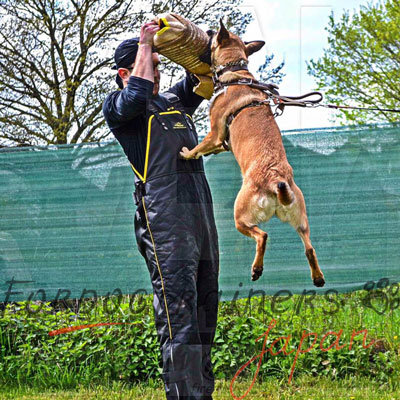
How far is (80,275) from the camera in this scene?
4.47 meters

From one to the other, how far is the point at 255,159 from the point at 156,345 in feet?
8.15

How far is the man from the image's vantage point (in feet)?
8.61

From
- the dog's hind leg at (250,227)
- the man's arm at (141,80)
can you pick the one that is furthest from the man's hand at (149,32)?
the dog's hind leg at (250,227)

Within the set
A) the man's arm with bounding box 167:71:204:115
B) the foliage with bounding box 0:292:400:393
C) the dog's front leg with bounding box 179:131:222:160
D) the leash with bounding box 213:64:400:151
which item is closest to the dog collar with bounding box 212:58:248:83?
the leash with bounding box 213:64:400:151

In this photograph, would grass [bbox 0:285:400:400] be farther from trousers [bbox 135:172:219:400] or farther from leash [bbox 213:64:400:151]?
leash [bbox 213:64:400:151]

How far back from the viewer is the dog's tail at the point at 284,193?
2256 millimetres

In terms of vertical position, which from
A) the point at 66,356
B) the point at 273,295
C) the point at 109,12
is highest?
the point at 109,12

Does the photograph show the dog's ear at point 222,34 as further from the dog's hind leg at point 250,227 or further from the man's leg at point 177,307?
the man's leg at point 177,307

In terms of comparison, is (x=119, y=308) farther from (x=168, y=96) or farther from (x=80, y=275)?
(x=168, y=96)

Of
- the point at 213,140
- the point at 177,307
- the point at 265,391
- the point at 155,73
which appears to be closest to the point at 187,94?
the point at 155,73

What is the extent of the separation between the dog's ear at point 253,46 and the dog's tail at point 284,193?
33.5 inches

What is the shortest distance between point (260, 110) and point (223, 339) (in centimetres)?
248

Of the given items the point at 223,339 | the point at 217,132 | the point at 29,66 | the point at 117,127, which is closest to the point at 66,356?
the point at 223,339

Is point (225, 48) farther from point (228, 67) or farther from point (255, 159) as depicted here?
point (255, 159)
